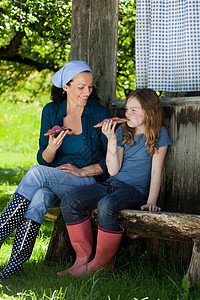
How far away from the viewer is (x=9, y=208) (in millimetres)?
3396

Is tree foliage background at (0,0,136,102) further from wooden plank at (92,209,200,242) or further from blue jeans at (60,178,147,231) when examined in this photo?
wooden plank at (92,209,200,242)

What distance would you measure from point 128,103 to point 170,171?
66 centimetres

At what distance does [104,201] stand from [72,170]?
471mm

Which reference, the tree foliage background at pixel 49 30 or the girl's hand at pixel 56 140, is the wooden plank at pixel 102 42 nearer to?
the girl's hand at pixel 56 140

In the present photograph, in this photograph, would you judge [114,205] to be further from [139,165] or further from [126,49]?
[126,49]

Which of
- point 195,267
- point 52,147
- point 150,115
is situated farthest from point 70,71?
point 195,267

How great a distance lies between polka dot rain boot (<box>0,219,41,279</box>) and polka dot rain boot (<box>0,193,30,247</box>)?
0.06 metres

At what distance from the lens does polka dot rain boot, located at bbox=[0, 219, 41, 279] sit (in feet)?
10.9

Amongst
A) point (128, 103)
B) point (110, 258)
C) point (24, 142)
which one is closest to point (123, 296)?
point (110, 258)

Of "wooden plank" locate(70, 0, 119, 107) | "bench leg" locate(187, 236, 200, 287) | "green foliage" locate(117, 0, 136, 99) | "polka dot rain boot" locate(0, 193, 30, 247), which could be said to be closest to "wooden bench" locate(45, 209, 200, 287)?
"bench leg" locate(187, 236, 200, 287)

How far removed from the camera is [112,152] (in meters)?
3.49

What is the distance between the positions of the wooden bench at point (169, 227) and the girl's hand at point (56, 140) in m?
0.72

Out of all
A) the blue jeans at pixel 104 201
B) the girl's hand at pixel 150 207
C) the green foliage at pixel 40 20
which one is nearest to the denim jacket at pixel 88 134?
the blue jeans at pixel 104 201

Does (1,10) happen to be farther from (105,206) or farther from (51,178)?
(105,206)
